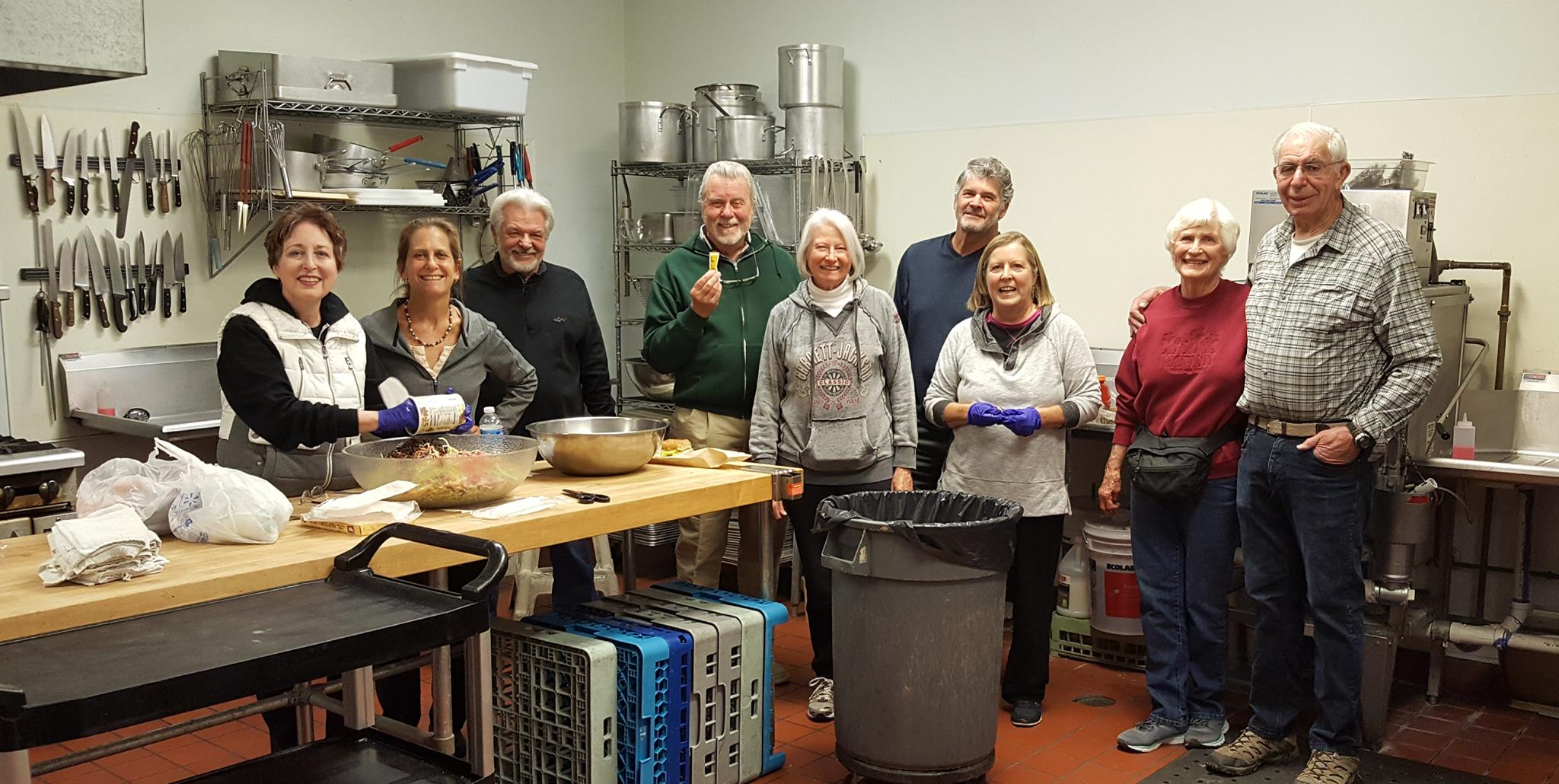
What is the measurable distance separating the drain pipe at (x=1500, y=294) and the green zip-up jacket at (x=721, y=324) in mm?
2025

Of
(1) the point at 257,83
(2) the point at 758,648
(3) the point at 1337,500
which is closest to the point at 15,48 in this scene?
(2) the point at 758,648

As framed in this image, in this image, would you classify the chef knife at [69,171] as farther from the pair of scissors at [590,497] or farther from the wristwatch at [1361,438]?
the wristwatch at [1361,438]

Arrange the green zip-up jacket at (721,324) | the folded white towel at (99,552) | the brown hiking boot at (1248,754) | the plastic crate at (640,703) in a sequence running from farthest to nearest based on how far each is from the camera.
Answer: the green zip-up jacket at (721,324) < the brown hiking boot at (1248,754) < the plastic crate at (640,703) < the folded white towel at (99,552)

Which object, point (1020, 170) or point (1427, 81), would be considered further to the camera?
point (1020, 170)

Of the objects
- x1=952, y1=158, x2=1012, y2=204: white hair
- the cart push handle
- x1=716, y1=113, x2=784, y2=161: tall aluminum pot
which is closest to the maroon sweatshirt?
x1=952, y1=158, x2=1012, y2=204: white hair

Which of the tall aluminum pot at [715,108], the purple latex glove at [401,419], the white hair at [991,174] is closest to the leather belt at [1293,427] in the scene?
the white hair at [991,174]

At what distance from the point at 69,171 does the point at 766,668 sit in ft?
9.82

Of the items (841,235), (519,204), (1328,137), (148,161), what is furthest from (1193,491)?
(148,161)

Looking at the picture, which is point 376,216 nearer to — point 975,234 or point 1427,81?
point 975,234

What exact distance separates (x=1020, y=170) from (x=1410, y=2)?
148 cm

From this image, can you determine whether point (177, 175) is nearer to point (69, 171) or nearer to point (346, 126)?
point (69, 171)

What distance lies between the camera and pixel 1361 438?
311 cm

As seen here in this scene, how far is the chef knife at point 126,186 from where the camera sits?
4.50m

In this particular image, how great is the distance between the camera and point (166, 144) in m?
4.63
